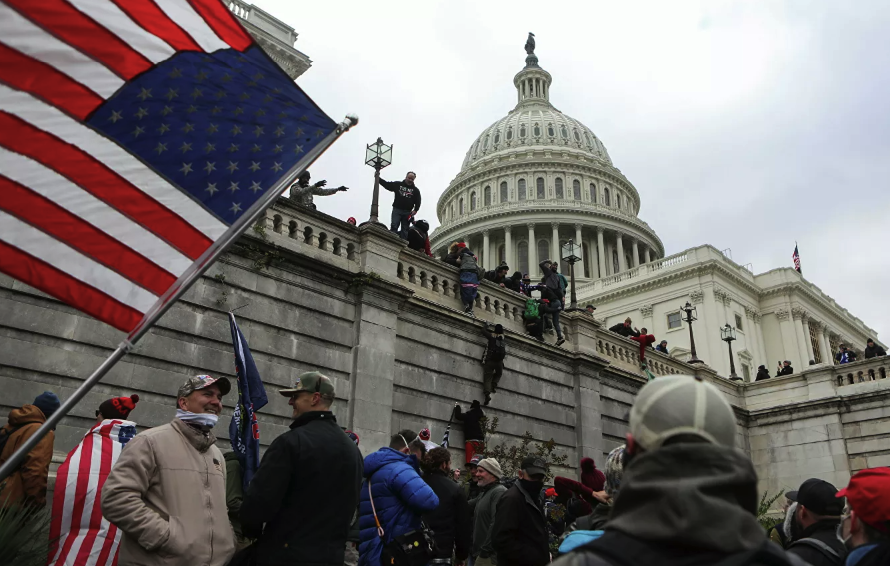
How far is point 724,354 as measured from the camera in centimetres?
5453

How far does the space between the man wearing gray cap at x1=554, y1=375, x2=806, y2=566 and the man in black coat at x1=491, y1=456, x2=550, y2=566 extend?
158 inches

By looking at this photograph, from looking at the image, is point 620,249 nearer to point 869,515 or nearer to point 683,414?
point 869,515

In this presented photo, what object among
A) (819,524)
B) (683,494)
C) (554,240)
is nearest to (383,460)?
(819,524)

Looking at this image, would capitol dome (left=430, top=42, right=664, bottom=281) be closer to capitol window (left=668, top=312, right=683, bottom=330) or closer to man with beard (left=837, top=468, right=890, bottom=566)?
capitol window (left=668, top=312, right=683, bottom=330)

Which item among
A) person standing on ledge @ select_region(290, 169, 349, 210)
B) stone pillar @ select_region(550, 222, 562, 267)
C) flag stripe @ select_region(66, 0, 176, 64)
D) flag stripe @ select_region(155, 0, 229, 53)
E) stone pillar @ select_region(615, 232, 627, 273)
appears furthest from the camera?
stone pillar @ select_region(615, 232, 627, 273)

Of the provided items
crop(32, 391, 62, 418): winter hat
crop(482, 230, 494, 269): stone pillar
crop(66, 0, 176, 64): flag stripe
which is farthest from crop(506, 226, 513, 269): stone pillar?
crop(66, 0, 176, 64): flag stripe

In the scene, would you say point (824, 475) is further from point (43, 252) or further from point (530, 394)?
point (43, 252)

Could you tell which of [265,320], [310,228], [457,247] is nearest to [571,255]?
[457,247]

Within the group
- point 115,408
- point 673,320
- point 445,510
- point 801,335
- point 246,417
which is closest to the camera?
point 115,408

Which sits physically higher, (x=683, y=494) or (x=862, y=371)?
(x=862, y=371)

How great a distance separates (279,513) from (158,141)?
8.11 feet

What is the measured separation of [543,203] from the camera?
7875cm

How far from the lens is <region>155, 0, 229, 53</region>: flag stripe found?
4.45 metres

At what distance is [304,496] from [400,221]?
1303cm
